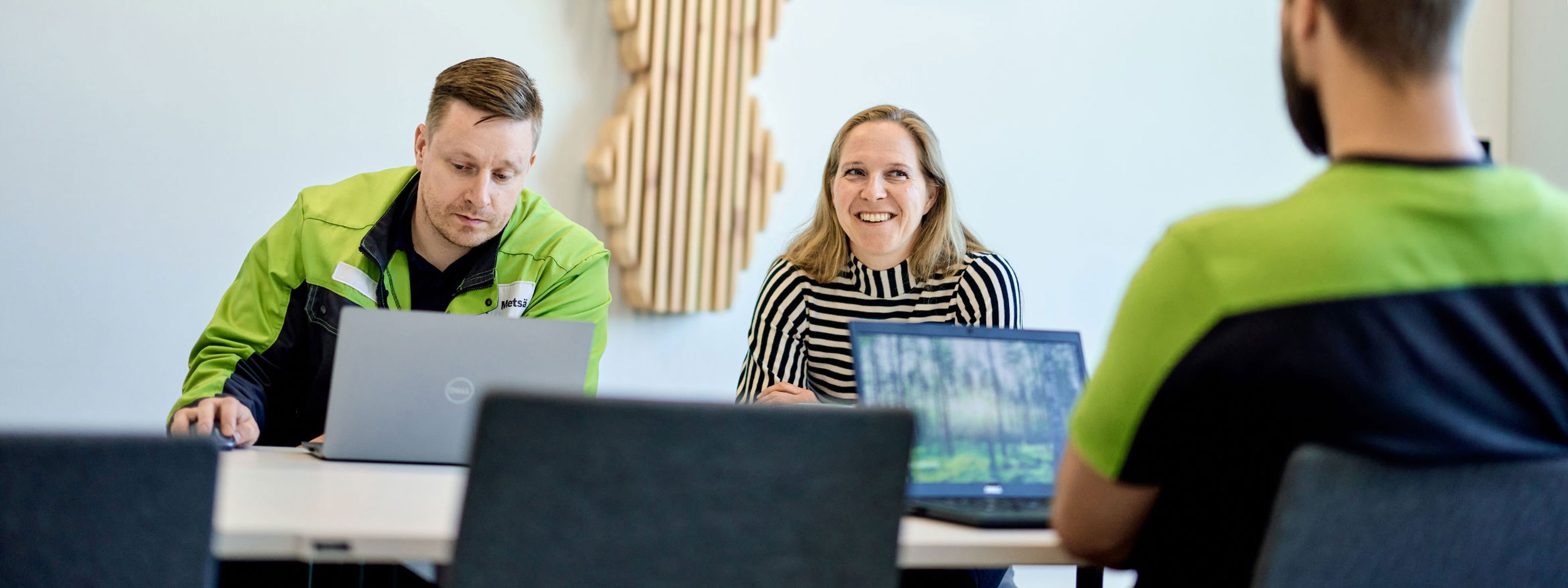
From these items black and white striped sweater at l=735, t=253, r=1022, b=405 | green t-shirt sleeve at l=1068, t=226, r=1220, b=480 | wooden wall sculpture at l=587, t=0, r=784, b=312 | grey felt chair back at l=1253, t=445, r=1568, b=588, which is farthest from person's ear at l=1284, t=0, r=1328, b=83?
wooden wall sculpture at l=587, t=0, r=784, b=312

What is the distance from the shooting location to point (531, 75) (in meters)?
3.70

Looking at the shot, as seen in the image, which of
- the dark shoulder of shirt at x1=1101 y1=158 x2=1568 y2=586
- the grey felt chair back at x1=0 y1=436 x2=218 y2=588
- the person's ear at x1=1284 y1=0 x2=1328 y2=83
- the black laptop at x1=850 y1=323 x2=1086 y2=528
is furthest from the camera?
the black laptop at x1=850 y1=323 x2=1086 y2=528

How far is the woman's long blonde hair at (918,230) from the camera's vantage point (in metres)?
2.76

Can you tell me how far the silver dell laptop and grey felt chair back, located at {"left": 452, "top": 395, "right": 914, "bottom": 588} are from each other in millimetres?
848

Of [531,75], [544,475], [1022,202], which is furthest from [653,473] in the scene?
[1022,202]

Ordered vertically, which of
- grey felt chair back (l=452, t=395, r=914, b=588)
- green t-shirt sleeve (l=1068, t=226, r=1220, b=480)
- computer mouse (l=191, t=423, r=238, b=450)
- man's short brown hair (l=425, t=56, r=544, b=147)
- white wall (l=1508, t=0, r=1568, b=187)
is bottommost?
computer mouse (l=191, t=423, r=238, b=450)

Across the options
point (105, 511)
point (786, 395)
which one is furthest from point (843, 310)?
point (105, 511)

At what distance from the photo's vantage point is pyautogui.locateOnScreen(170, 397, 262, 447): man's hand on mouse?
1.98m

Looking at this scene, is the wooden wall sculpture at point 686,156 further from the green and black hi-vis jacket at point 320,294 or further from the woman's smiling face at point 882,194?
the green and black hi-vis jacket at point 320,294

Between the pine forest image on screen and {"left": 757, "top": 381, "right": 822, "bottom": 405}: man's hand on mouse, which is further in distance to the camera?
{"left": 757, "top": 381, "right": 822, "bottom": 405}: man's hand on mouse

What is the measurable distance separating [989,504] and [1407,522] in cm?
60

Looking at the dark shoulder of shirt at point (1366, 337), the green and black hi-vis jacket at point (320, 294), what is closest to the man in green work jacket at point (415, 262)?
the green and black hi-vis jacket at point (320, 294)

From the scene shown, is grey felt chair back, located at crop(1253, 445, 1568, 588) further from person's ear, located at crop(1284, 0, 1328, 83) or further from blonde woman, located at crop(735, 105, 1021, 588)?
blonde woman, located at crop(735, 105, 1021, 588)

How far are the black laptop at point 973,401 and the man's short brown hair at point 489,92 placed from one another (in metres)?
1.16
